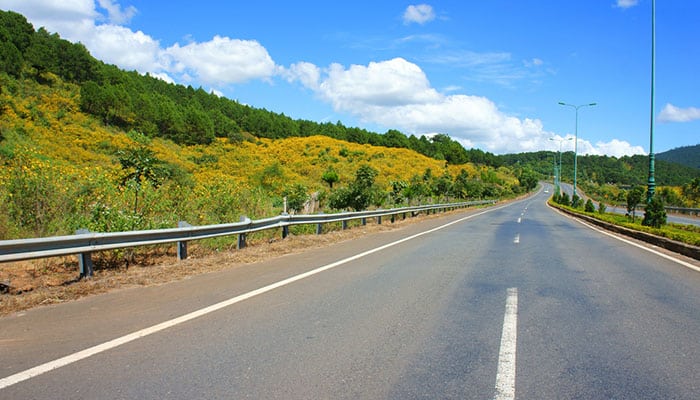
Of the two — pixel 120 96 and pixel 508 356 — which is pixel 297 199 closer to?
pixel 508 356

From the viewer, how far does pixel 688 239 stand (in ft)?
43.8

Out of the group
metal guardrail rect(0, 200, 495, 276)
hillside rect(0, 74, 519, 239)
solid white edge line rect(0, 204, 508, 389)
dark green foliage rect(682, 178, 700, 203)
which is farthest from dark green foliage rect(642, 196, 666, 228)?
dark green foliage rect(682, 178, 700, 203)

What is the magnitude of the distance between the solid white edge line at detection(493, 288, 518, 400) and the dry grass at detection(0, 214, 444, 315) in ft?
17.5

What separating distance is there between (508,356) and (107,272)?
6.92 m

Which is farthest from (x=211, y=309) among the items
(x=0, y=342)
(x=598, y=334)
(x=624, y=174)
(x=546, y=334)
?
(x=624, y=174)

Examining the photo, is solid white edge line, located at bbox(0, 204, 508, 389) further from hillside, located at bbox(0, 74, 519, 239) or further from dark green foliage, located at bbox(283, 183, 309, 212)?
dark green foliage, located at bbox(283, 183, 309, 212)

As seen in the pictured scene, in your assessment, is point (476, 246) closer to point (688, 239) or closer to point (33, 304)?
point (688, 239)

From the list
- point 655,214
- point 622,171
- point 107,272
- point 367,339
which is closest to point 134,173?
point 107,272

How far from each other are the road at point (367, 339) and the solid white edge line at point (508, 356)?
0.02m

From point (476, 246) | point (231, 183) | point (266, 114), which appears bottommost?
point (476, 246)

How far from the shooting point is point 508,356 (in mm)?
4520

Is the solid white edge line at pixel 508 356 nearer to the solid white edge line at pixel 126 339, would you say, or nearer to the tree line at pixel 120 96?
the solid white edge line at pixel 126 339

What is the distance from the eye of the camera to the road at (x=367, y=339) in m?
3.80

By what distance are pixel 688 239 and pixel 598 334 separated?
1025 cm
